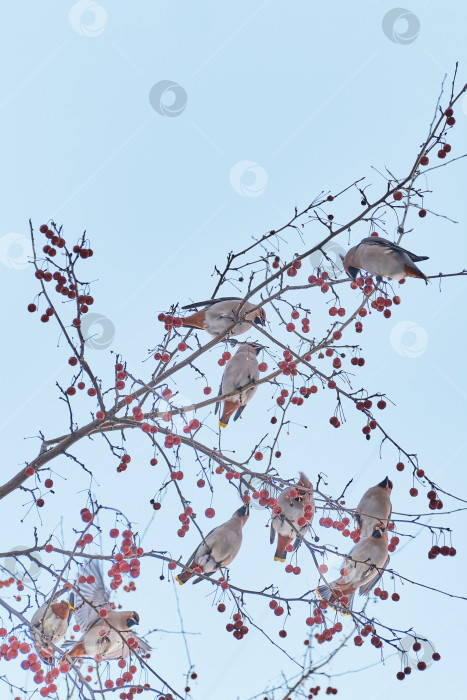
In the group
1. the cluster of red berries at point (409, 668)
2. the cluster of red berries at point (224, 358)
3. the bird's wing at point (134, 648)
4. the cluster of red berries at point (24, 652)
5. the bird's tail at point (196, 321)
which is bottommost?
the cluster of red berries at point (24, 652)

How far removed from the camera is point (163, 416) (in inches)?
101

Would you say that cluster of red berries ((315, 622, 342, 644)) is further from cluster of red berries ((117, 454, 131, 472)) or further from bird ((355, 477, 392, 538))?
cluster of red berries ((117, 454, 131, 472))

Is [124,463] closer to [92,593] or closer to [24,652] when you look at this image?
[24,652]

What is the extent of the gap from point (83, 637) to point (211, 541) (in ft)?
2.20

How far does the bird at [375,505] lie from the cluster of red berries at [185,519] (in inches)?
31.6

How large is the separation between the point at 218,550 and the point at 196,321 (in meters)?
1.00

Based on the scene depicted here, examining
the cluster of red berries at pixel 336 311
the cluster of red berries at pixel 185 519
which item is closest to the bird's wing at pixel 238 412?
the cluster of red berries at pixel 336 311

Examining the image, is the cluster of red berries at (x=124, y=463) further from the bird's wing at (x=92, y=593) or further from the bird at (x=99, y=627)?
the bird's wing at (x=92, y=593)

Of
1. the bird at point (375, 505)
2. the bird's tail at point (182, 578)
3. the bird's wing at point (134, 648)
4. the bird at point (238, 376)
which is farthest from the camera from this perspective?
the bird at point (238, 376)

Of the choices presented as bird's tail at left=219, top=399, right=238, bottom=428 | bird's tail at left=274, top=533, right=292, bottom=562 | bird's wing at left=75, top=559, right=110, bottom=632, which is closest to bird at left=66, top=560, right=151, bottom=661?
bird's wing at left=75, top=559, right=110, bottom=632

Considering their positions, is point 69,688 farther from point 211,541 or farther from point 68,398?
point 68,398

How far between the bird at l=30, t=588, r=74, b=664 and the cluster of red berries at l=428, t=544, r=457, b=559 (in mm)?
1275

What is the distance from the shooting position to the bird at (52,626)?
7.97ft

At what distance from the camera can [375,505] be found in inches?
125
